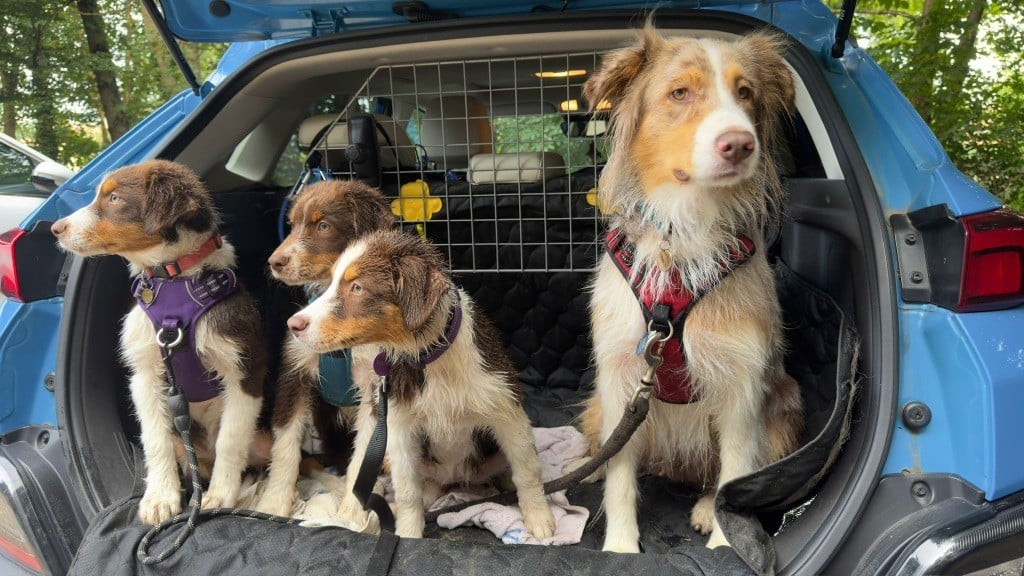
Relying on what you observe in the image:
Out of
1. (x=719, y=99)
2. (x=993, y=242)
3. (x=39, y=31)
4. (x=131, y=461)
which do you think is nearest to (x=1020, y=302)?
(x=993, y=242)

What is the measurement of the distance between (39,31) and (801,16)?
10947 millimetres

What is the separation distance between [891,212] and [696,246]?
22.4 inches

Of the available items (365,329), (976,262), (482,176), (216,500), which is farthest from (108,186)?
(976,262)

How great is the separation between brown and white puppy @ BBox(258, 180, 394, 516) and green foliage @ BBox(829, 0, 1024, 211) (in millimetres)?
4309

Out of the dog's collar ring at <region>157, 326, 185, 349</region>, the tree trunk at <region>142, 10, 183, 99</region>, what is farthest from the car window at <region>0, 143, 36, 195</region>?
the dog's collar ring at <region>157, 326, 185, 349</region>

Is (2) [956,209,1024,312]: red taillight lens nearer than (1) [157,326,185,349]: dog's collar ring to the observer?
Yes

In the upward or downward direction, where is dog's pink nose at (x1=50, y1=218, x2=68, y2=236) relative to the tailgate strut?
downward

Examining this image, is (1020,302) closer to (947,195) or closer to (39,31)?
(947,195)

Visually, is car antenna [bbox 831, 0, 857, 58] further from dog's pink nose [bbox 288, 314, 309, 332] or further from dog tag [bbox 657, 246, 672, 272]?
dog's pink nose [bbox 288, 314, 309, 332]

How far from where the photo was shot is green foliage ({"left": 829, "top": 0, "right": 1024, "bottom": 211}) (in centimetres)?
470

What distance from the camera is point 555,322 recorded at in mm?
3721

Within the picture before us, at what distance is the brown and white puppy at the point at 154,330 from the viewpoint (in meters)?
2.28

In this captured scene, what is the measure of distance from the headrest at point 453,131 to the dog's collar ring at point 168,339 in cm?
192

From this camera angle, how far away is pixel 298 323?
208 centimetres
